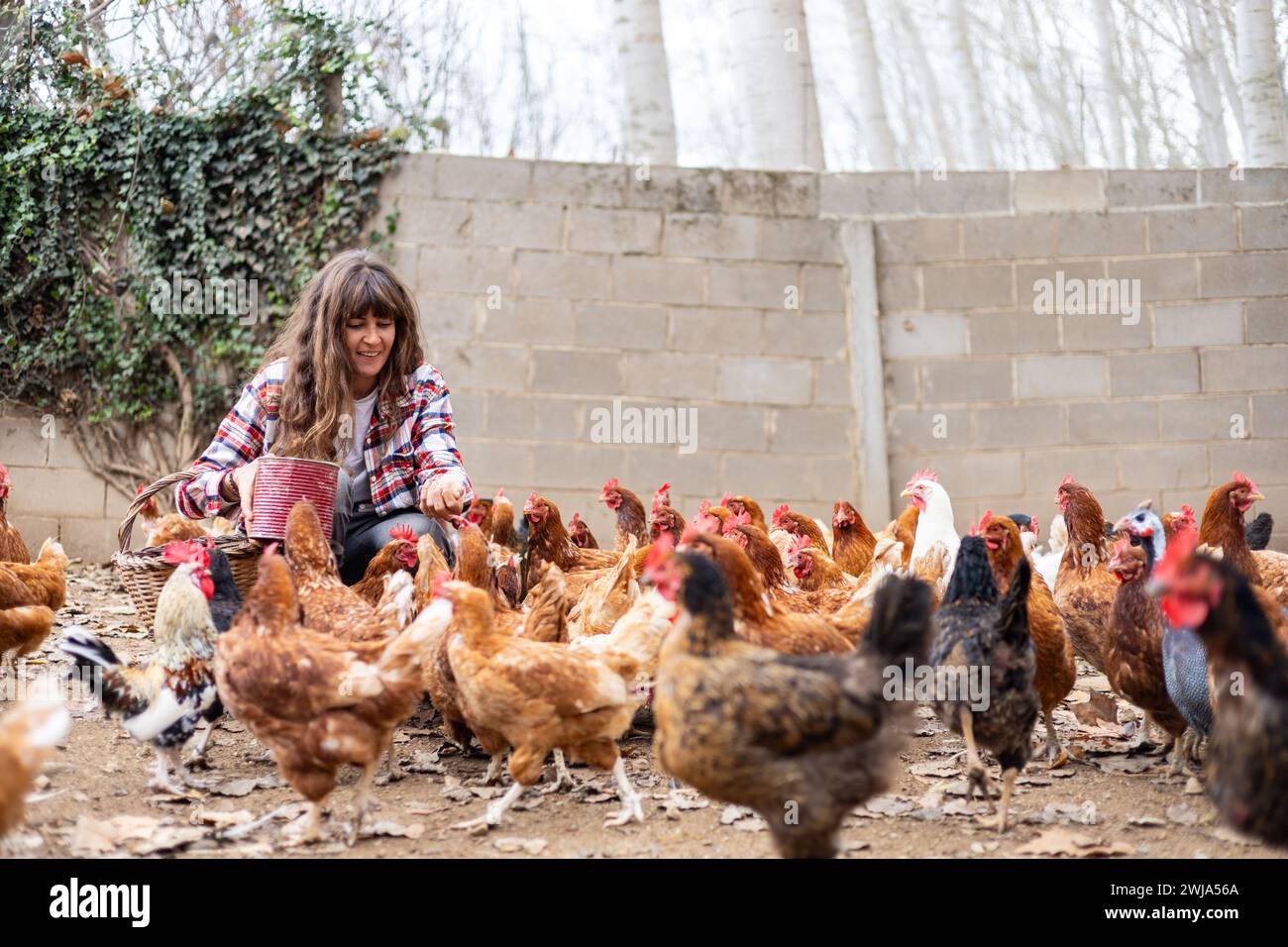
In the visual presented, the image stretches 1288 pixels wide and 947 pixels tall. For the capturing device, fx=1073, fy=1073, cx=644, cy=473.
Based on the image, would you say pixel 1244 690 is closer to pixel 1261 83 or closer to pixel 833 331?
pixel 833 331

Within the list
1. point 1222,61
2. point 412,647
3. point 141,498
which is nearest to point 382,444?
point 141,498

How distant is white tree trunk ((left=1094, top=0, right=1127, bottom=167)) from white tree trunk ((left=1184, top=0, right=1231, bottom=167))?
4.80 ft

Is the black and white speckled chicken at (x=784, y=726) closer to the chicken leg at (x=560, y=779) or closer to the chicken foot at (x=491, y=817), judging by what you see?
the chicken foot at (x=491, y=817)

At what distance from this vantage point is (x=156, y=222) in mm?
8398

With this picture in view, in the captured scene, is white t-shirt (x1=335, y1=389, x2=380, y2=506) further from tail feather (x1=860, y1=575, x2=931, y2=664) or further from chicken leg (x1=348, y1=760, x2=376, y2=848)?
tail feather (x1=860, y1=575, x2=931, y2=664)

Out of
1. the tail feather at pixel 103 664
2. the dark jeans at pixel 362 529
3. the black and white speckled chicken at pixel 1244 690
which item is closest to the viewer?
the black and white speckled chicken at pixel 1244 690

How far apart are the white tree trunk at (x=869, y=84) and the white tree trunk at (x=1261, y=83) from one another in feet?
31.9

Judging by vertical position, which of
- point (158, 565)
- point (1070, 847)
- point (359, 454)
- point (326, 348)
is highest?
point (326, 348)

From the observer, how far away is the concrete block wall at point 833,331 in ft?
26.6

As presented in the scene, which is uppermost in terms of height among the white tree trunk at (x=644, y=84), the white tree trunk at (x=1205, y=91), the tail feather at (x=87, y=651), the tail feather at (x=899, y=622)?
the white tree trunk at (x=1205, y=91)

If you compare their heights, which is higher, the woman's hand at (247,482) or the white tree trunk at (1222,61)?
the white tree trunk at (1222,61)

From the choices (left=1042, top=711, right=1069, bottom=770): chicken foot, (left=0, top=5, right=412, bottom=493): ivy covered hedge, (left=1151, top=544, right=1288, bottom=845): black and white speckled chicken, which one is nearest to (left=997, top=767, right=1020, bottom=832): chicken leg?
(left=1042, top=711, right=1069, bottom=770): chicken foot

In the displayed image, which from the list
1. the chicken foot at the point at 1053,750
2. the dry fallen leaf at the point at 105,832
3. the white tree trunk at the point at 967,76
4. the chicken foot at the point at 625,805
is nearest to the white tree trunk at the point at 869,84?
the white tree trunk at the point at 967,76

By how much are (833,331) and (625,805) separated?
17.7 feet
